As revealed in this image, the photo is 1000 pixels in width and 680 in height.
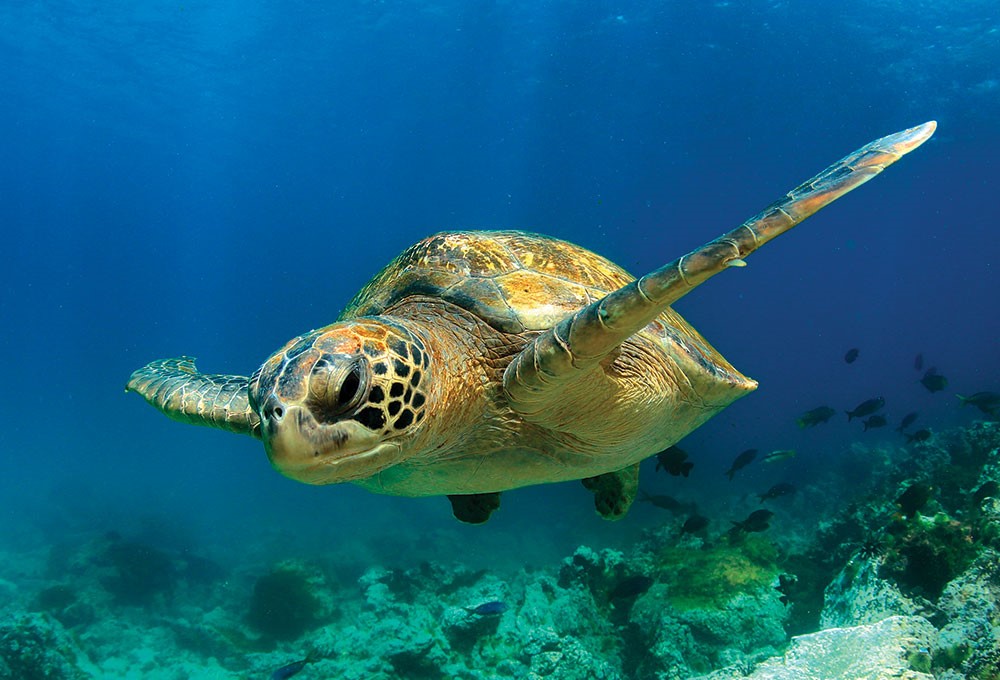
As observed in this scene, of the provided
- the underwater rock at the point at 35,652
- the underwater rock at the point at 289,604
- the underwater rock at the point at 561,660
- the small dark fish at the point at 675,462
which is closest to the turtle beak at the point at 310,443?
the small dark fish at the point at 675,462

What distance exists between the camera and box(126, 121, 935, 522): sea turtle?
170 centimetres

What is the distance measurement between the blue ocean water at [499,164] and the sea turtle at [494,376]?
11.1 m

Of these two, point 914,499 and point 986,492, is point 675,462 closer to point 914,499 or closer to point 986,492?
point 914,499

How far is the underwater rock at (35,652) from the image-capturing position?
7.81 metres

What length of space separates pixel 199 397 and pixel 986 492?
720 centimetres

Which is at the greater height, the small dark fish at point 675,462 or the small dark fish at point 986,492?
the small dark fish at point 675,462

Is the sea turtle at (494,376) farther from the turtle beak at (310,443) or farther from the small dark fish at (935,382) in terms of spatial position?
the small dark fish at (935,382)

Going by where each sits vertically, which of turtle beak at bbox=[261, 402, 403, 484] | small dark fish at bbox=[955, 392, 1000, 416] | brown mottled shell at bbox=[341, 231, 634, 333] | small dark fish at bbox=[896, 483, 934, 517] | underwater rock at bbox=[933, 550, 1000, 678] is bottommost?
underwater rock at bbox=[933, 550, 1000, 678]

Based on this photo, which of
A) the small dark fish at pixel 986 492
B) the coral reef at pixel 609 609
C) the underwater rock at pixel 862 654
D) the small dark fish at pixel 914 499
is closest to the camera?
the underwater rock at pixel 862 654

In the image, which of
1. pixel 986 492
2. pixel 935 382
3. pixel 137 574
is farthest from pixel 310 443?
pixel 137 574

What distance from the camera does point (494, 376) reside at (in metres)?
2.60

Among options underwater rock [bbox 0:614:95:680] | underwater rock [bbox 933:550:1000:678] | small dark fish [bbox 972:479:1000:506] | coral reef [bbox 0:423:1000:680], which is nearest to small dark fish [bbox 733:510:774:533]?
coral reef [bbox 0:423:1000:680]

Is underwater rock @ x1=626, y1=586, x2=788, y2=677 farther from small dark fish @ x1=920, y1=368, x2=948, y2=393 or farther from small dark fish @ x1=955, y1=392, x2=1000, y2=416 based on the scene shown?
small dark fish @ x1=920, y1=368, x2=948, y2=393

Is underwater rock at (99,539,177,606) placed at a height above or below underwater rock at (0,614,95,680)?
above
